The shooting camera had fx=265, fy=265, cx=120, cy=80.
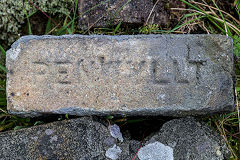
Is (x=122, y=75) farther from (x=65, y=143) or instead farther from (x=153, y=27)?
(x=153, y=27)

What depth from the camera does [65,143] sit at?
6.05 feet

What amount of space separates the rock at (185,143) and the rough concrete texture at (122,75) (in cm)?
12

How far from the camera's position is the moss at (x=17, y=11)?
2424 millimetres

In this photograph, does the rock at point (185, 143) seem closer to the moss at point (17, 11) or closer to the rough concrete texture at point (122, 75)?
the rough concrete texture at point (122, 75)

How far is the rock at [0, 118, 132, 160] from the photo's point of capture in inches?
71.9

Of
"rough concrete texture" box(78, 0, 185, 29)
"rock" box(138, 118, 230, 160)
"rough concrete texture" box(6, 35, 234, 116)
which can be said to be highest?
"rough concrete texture" box(78, 0, 185, 29)

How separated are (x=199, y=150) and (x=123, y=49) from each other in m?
0.88

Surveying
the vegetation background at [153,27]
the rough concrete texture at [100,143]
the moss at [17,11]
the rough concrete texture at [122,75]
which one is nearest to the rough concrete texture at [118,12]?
the vegetation background at [153,27]

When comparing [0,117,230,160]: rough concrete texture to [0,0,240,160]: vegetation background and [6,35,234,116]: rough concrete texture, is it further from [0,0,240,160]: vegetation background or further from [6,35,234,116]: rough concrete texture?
[0,0,240,160]: vegetation background

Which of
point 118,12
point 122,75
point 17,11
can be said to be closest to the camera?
point 122,75

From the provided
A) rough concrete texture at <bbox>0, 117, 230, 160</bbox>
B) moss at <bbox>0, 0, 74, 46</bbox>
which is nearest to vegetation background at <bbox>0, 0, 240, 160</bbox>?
moss at <bbox>0, 0, 74, 46</bbox>

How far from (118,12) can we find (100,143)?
3.73 feet

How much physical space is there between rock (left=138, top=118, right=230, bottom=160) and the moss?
1.42 metres

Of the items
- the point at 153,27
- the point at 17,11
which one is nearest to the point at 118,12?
the point at 153,27
